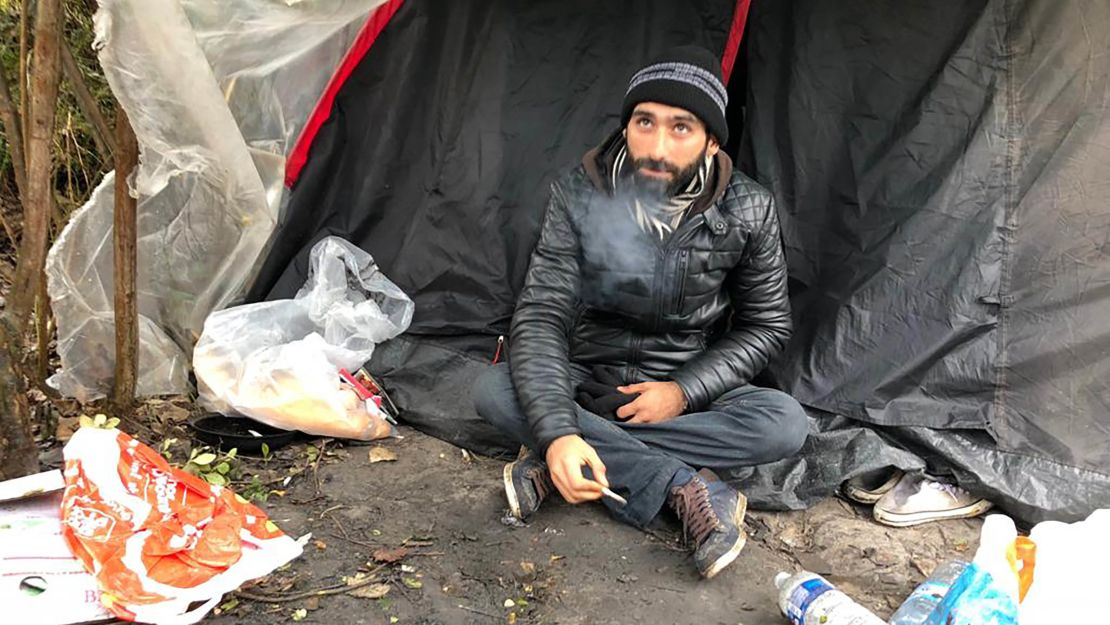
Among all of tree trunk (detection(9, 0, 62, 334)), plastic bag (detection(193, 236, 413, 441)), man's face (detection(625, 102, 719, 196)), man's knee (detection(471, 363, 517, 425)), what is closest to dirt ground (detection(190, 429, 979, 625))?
plastic bag (detection(193, 236, 413, 441))

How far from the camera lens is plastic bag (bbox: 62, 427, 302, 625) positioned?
5.85 feet

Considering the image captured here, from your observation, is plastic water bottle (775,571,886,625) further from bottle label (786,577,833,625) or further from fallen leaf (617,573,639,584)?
fallen leaf (617,573,639,584)

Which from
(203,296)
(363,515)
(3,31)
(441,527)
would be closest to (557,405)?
(441,527)

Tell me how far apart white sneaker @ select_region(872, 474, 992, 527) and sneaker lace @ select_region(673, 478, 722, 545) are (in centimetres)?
54

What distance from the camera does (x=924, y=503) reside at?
240 cm

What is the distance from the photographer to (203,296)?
283 cm

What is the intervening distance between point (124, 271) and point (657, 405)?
1460 millimetres

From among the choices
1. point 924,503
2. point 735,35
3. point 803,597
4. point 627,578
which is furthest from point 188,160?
point 924,503

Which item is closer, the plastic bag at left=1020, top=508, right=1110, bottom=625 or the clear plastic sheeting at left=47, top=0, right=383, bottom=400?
the plastic bag at left=1020, top=508, right=1110, bottom=625

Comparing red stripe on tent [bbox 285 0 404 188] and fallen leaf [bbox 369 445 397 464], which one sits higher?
red stripe on tent [bbox 285 0 404 188]

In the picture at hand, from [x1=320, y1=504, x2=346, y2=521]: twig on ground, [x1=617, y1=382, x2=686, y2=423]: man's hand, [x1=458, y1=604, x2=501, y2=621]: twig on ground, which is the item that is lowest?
[x1=458, y1=604, x2=501, y2=621]: twig on ground

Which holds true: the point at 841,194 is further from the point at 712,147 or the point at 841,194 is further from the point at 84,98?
the point at 84,98

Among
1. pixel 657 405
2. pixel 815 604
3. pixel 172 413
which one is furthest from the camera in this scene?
pixel 172 413

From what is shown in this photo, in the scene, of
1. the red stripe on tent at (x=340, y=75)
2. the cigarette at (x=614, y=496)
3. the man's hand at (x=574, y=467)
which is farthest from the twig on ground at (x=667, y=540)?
the red stripe on tent at (x=340, y=75)
